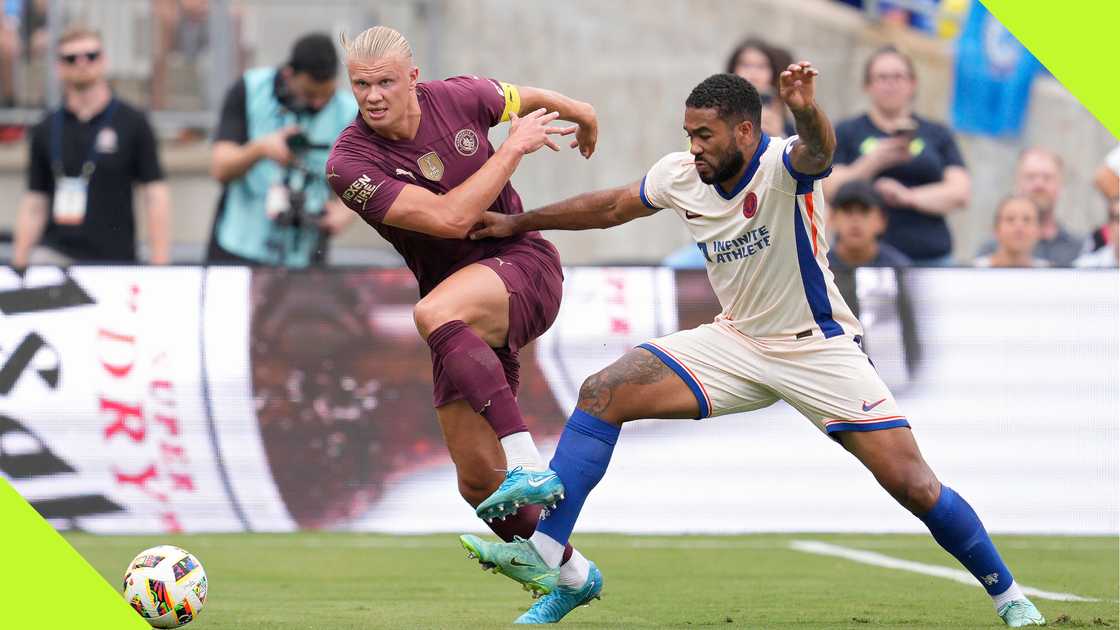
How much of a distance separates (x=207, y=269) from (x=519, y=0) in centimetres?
596

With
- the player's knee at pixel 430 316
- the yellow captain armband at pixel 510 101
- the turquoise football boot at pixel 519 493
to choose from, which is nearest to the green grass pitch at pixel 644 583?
the turquoise football boot at pixel 519 493

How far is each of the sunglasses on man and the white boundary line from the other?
5.73 metres

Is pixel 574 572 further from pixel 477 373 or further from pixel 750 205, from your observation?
pixel 750 205

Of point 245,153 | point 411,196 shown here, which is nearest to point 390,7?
point 245,153

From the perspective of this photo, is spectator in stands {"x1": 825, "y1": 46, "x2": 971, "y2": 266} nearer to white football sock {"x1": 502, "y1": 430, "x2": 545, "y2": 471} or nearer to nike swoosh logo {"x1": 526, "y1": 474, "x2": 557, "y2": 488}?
white football sock {"x1": 502, "y1": 430, "x2": 545, "y2": 471}

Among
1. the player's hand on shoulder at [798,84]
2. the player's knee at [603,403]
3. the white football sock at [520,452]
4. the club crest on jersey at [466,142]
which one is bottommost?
the white football sock at [520,452]

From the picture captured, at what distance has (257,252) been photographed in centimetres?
1109

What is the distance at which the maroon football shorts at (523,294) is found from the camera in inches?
274

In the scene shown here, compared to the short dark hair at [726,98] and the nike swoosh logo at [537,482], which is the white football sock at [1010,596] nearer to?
the nike swoosh logo at [537,482]

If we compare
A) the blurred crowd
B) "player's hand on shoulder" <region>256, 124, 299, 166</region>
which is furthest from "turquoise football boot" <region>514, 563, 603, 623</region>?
"player's hand on shoulder" <region>256, 124, 299, 166</region>

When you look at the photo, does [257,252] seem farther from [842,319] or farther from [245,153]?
[842,319]

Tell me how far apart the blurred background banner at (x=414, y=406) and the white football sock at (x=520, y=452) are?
12.4ft

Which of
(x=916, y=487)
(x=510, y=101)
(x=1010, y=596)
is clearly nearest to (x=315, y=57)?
(x=510, y=101)

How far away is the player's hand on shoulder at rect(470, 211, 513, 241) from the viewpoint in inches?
277
